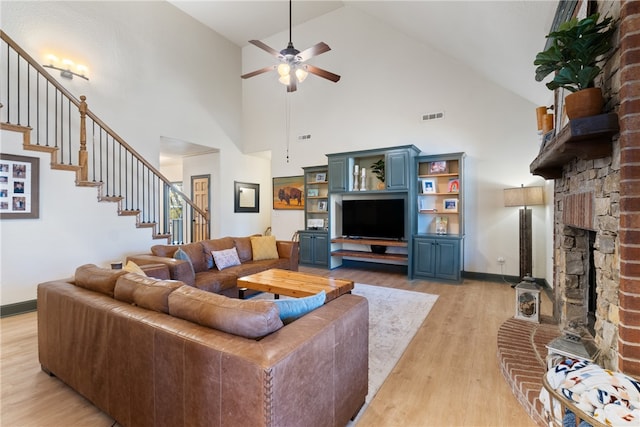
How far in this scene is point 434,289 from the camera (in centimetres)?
463

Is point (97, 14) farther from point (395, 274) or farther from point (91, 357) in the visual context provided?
point (395, 274)

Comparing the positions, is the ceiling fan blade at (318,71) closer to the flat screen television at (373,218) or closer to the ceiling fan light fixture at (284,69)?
the ceiling fan light fixture at (284,69)

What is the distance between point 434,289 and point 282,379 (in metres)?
4.06

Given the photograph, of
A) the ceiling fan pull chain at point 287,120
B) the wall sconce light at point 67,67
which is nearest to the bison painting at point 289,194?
the ceiling fan pull chain at point 287,120

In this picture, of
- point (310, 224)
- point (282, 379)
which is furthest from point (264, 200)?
point (282, 379)

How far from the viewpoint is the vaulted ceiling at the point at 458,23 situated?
292 cm

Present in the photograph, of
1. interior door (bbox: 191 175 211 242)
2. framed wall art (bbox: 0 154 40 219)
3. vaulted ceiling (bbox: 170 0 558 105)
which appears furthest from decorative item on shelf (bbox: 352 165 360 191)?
framed wall art (bbox: 0 154 40 219)

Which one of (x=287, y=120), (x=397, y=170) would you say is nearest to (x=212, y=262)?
(x=397, y=170)

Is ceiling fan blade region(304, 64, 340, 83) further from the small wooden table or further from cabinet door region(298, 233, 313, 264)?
cabinet door region(298, 233, 313, 264)

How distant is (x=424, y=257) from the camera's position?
5.17 metres

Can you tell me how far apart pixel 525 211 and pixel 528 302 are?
225 cm

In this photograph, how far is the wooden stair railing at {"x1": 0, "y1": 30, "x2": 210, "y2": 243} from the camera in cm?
395

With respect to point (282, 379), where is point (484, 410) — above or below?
below

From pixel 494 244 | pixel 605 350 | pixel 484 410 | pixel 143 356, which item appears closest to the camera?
pixel 143 356
